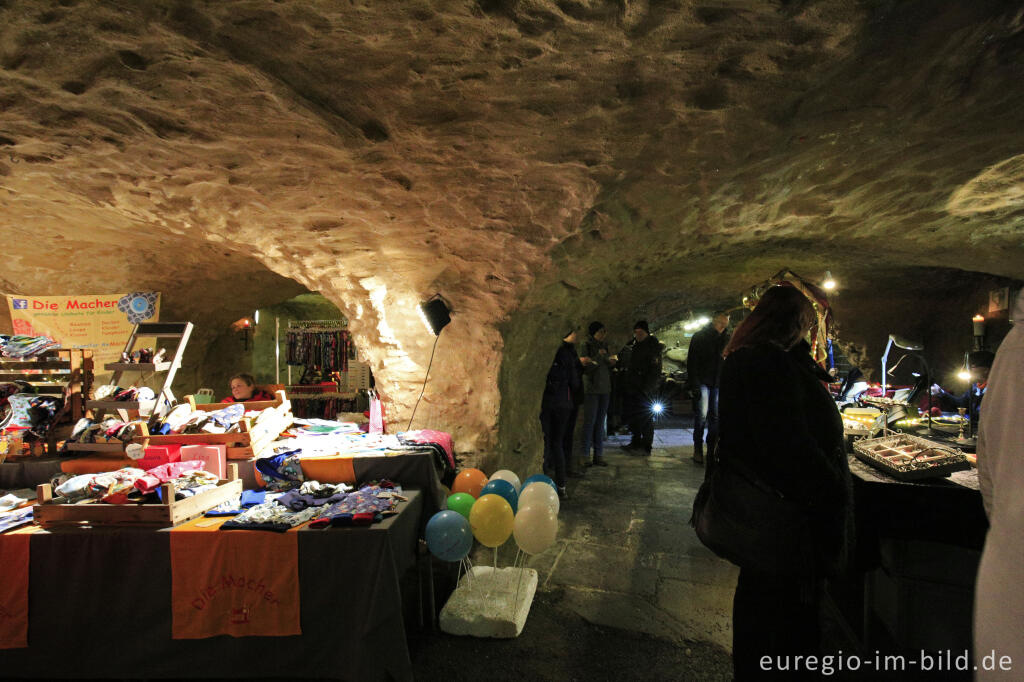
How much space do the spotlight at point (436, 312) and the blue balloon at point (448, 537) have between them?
173 cm

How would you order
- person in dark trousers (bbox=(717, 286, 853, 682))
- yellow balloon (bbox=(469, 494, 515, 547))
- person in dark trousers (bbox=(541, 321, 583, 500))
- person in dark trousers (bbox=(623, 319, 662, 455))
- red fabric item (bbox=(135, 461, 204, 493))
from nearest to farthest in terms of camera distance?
person in dark trousers (bbox=(717, 286, 853, 682))
red fabric item (bbox=(135, 461, 204, 493))
yellow balloon (bbox=(469, 494, 515, 547))
person in dark trousers (bbox=(541, 321, 583, 500))
person in dark trousers (bbox=(623, 319, 662, 455))

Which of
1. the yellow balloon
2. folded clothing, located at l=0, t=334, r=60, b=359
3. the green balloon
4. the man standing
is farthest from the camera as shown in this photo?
folded clothing, located at l=0, t=334, r=60, b=359

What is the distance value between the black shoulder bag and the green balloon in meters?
1.65

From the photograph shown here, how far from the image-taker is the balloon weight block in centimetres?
282

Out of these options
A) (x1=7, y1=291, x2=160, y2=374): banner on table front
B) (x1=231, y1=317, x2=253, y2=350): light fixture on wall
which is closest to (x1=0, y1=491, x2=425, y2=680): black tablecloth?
(x1=7, y1=291, x2=160, y2=374): banner on table front

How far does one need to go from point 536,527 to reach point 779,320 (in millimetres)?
1695

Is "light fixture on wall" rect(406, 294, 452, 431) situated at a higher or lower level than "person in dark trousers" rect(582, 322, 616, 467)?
higher

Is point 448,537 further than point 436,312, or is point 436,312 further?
point 436,312

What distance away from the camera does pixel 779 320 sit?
201 cm

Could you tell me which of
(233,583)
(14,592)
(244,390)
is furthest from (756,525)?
(244,390)

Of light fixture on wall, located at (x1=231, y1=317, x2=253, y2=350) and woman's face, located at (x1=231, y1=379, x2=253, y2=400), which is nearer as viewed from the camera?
woman's face, located at (x1=231, y1=379, x2=253, y2=400)

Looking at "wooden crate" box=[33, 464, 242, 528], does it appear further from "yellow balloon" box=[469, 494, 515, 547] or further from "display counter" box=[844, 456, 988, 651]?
"display counter" box=[844, 456, 988, 651]

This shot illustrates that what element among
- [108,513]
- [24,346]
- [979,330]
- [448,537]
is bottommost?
[448,537]

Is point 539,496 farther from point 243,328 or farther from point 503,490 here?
point 243,328
